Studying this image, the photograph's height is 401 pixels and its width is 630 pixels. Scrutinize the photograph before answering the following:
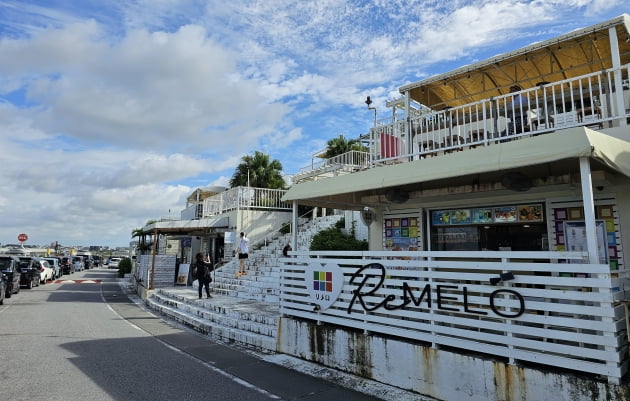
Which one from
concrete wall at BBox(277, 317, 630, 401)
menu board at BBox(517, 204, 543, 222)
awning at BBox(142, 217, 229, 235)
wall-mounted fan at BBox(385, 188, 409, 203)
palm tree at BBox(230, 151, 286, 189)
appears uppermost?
palm tree at BBox(230, 151, 286, 189)

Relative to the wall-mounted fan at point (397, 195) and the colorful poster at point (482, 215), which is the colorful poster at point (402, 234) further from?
the colorful poster at point (482, 215)

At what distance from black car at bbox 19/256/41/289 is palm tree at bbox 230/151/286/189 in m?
12.9

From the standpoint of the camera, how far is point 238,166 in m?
27.6

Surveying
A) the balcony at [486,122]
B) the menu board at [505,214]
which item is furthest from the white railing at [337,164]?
the menu board at [505,214]

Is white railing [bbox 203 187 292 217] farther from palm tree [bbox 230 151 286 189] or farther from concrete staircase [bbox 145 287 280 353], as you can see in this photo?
concrete staircase [bbox 145 287 280 353]

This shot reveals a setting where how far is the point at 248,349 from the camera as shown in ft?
27.7

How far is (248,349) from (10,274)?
1511 centimetres

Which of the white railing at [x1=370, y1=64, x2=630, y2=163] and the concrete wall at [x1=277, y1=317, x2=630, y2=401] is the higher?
the white railing at [x1=370, y1=64, x2=630, y2=163]

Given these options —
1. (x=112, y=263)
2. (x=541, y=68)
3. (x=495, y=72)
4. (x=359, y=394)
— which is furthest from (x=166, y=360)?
(x=112, y=263)

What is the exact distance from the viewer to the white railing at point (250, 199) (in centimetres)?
2142

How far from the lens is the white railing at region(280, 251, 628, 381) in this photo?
13.3 feet

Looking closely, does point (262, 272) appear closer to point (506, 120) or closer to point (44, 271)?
point (506, 120)

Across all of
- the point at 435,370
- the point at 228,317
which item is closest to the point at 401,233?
the point at 435,370

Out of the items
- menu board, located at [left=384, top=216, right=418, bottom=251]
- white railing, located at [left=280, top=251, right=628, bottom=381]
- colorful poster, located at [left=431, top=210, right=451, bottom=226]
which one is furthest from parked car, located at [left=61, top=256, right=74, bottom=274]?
colorful poster, located at [left=431, top=210, right=451, bottom=226]
